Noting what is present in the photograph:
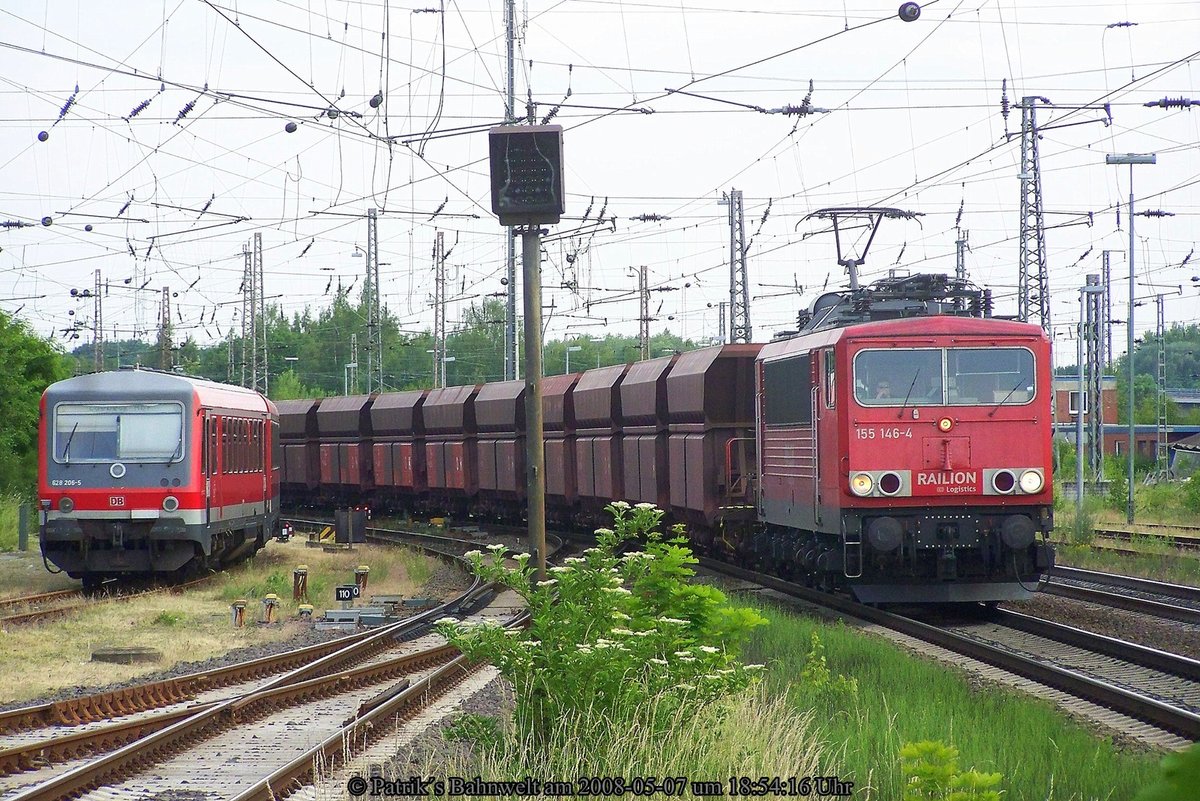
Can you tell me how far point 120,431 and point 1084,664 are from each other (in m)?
14.8

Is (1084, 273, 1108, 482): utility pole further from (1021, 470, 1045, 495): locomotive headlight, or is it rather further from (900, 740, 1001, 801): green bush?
(900, 740, 1001, 801): green bush

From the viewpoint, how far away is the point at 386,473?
133 ft

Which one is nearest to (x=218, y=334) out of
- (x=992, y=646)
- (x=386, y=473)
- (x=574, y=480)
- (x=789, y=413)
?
(x=386, y=473)

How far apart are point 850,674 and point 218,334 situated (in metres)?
54.1

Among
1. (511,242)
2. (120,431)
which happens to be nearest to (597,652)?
(120,431)

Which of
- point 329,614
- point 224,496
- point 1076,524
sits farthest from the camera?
point 1076,524

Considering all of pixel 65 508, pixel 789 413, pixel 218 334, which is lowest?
pixel 65 508

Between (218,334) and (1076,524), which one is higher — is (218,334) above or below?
above

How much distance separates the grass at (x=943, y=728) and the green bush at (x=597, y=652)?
35.4 inches

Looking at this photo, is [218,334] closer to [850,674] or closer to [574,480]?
[574,480]

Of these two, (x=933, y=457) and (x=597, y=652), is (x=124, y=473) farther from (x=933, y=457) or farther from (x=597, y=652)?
(x=597, y=652)

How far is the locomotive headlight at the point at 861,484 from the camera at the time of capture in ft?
50.0

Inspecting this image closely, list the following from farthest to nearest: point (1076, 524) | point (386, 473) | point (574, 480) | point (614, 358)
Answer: point (614, 358) < point (386, 473) < point (574, 480) < point (1076, 524)

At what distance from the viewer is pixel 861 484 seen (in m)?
15.3
